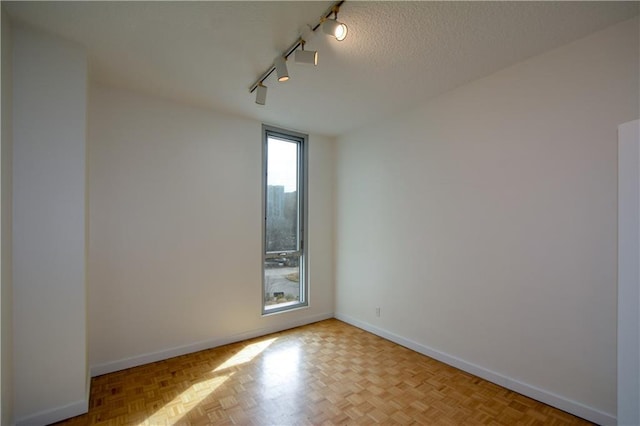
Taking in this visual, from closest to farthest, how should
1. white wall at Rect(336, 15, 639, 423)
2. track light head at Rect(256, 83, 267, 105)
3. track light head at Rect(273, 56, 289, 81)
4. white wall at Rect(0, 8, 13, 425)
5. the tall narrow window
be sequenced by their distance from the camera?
white wall at Rect(0, 8, 13, 425) < white wall at Rect(336, 15, 639, 423) < track light head at Rect(273, 56, 289, 81) < track light head at Rect(256, 83, 267, 105) < the tall narrow window

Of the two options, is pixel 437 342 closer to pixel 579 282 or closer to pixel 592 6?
pixel 579 282

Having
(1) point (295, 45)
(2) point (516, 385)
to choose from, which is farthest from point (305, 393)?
(1) point (295, 45)

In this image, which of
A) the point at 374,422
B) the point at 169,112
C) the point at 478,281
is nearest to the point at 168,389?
the point at 374,422

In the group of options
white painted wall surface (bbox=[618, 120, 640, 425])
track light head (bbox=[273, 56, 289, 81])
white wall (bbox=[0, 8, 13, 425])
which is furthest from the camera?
track light head (bbox=[273, 56, 289, 81])

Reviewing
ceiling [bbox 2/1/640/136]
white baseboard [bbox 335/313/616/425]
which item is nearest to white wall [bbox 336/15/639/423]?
white baseboard [bbox 335/313/616/425]

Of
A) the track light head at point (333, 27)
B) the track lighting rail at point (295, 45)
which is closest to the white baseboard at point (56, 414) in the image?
the track lighting rail at point (295, 45)

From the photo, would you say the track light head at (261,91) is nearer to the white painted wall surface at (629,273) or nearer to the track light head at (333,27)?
the track light head at (333,27)

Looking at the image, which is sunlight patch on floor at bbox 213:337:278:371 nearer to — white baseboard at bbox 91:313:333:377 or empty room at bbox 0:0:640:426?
empty room at bbox 0:0:640:426

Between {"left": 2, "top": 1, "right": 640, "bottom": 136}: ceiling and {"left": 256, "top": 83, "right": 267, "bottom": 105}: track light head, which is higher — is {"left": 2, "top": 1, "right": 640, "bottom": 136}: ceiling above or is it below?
above

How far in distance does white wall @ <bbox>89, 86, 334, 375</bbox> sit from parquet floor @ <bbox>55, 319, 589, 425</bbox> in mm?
366

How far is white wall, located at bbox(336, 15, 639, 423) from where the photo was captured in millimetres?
2057

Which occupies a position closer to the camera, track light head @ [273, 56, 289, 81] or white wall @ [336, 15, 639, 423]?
white wall @ [336, 15, 639, 423]

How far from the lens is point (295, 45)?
2.18 m

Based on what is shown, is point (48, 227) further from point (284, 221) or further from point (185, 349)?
point (284, 221)
